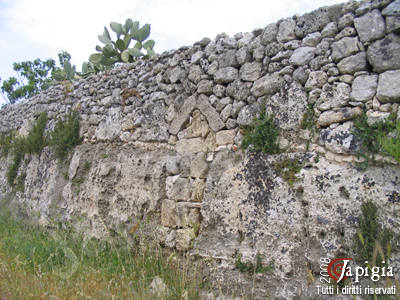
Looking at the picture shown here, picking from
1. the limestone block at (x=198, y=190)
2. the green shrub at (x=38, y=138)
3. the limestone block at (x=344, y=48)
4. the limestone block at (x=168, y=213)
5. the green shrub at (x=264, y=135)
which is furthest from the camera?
the green shrub at (x=38, y=138)

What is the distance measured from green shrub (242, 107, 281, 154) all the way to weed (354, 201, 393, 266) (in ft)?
3.05

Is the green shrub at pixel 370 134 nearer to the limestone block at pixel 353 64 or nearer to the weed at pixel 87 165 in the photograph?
the limestone block at pixel 353 64

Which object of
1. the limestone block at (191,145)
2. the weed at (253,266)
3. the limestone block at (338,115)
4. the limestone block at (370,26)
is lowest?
the weed at (253,266)

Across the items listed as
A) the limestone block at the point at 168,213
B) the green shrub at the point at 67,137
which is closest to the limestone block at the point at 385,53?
the limestone block at the point at 168,213

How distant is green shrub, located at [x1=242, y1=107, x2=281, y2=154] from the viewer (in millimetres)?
3217

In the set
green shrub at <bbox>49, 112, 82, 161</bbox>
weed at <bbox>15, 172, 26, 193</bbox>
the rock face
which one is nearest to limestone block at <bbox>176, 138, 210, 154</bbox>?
the rock face

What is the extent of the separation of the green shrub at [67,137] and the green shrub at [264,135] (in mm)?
3517

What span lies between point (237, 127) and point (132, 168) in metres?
1.68

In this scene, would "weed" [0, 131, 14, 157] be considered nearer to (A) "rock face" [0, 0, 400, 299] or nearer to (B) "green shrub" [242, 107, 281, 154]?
(A) "rock face" [0, 0, 400, 299]

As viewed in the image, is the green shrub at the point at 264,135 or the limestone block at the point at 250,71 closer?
the green shrub at the point at 264,135

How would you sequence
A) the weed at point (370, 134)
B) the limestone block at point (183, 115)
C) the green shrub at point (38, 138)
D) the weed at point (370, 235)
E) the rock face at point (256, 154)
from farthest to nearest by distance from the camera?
1. the green shrub at point (38, 138)
2. the limestone block at point (183, 115)
3. the rock face at point (256, 154)
4. the weed at point (370, 134)
5. the weed at point (370, 235)

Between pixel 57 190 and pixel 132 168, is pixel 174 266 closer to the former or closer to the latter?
pixel 132 168

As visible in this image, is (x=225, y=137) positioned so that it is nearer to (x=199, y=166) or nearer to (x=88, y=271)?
(x=199, y=166)

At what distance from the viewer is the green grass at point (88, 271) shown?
299 cm
